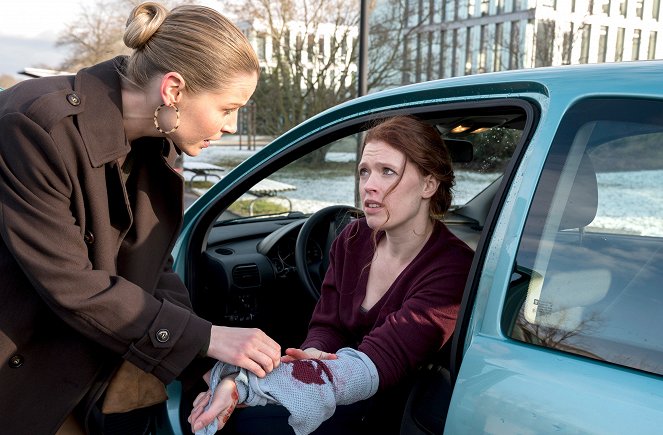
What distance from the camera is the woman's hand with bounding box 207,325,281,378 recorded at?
1656 mm

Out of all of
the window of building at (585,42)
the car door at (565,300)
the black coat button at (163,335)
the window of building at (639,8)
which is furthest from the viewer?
the window of building at (639,8)

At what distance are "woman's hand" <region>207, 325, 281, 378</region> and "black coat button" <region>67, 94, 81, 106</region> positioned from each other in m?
0.62

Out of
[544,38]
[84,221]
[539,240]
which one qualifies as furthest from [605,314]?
[544,38]

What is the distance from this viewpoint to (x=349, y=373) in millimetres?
1791

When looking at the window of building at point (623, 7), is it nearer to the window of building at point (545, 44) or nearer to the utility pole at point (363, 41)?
the window of building at point (545, 44)

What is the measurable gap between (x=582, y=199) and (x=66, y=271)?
1.19m

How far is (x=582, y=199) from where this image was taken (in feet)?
5.27

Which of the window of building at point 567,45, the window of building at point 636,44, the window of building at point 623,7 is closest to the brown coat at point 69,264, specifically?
the window of building at point 567,45

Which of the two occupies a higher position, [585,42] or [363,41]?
[585,42]

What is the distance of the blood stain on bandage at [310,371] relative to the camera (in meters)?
1.70

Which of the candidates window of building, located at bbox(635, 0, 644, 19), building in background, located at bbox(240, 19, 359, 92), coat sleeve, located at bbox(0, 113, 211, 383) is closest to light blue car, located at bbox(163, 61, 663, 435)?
coat sleeve, located at bbox(0, 113, 211, 383)

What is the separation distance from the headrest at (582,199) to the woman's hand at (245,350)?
2.49 feet

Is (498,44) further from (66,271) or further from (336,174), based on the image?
(66,271)

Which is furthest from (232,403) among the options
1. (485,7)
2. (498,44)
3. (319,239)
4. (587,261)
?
(485,7)
